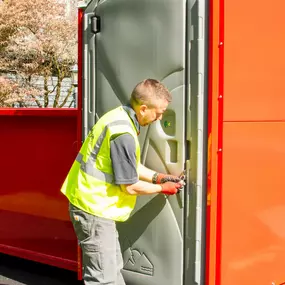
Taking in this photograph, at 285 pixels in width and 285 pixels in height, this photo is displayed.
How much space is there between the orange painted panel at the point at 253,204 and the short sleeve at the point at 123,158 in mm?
642

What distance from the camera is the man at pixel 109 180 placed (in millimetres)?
3043

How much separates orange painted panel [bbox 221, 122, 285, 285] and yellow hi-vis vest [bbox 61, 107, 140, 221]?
65 cm

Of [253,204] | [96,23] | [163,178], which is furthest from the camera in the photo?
[96,23]

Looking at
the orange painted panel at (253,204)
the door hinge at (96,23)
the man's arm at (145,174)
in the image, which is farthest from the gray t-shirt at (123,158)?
the door hinge at (96,23)

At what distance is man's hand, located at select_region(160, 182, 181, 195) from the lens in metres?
3.27

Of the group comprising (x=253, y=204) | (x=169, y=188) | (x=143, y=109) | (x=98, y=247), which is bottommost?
(x=98, y=247)

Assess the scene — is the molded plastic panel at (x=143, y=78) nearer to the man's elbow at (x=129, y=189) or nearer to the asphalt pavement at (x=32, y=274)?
the man's elbow at (x=129, y=189)

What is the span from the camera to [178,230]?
353cm

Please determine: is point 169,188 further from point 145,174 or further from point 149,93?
point 149,93

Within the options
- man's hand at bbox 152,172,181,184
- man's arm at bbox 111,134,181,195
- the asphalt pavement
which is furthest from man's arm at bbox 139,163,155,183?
the asphalt pavement

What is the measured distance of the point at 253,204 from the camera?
11.7 ft

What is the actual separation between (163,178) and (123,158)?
503mm

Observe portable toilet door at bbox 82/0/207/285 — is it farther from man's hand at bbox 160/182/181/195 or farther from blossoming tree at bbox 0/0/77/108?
blossoming tree at bbox 0/0/77/108

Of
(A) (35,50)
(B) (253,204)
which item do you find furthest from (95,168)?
(A) (35,50)
